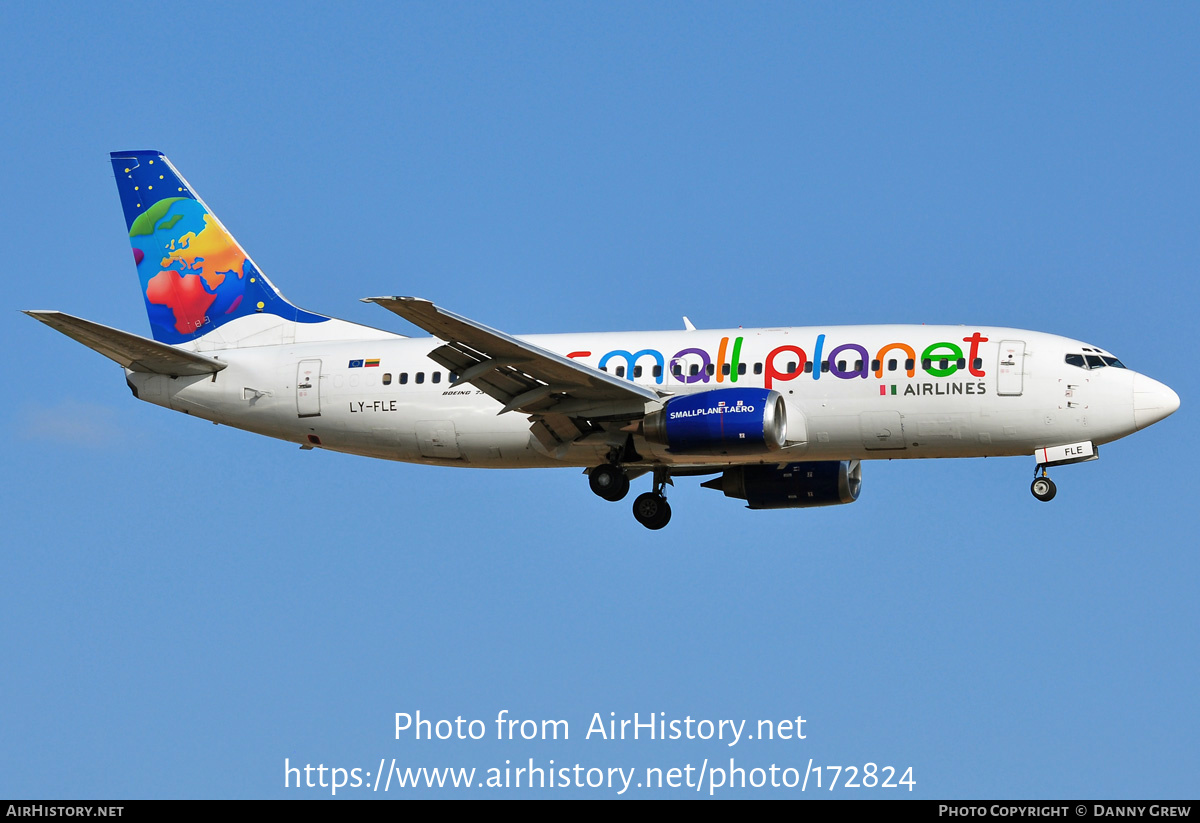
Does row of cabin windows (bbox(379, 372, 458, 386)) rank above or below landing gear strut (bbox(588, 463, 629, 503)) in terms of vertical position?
above

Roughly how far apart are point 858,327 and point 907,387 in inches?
81.5

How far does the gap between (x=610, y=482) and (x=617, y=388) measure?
3.52 meters

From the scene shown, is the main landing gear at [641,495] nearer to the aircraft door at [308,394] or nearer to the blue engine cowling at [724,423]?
the blue engine cowling at [724,423]

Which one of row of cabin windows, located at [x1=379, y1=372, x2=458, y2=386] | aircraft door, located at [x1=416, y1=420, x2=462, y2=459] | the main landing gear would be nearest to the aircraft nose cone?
the main landing gear

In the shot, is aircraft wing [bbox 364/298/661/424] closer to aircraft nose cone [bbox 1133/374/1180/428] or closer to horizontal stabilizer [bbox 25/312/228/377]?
horizontal stabilizer [bbox 25/312/228/377]

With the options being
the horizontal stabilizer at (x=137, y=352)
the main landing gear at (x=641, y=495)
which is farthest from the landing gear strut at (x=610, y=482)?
the horizontal stabilizer at (x=137, y=352)

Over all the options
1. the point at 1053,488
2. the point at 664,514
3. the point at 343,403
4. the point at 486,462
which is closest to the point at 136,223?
the point at 343,403

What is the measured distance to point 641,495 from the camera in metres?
39.8

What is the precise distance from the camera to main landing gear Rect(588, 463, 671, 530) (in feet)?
125

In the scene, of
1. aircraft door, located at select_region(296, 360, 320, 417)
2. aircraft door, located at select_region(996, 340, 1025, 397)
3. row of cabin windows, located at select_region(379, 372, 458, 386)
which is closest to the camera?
aircraft door, located at select_region(996, 340, 1025, 397)

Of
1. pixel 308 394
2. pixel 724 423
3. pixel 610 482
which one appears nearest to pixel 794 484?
pixel 610 482

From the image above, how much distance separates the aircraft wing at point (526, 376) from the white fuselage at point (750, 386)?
41.3 inches

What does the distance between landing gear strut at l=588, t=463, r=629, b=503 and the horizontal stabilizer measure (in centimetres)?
977

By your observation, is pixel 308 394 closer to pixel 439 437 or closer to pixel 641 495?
pixel 439 437
